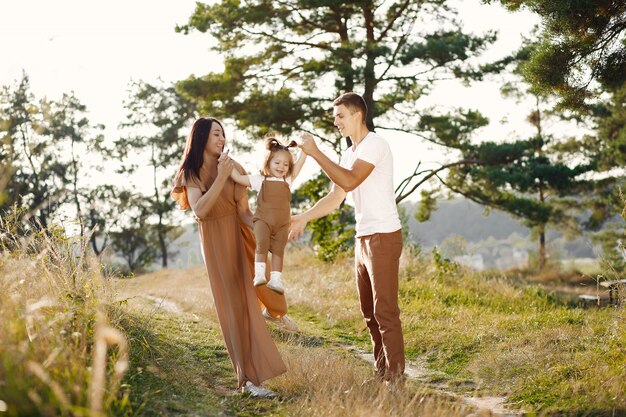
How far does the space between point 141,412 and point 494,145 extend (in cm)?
1636

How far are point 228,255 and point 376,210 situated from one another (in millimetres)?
1187

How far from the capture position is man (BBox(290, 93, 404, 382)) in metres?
4.65

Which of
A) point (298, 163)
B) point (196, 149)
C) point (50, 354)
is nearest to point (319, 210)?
point (298, 163)

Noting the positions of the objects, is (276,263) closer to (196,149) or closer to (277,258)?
(277,258)

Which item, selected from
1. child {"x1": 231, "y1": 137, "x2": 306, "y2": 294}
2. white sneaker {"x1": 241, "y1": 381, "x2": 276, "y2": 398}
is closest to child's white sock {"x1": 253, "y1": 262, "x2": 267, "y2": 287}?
child {"x1": 231, "y1": 137, "x2": 306, "y2": 294}

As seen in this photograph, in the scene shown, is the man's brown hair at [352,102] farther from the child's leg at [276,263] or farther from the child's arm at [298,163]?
the child's leg at [276,263]

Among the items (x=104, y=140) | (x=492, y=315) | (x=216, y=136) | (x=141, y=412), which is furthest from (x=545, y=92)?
(x=104, y=140)

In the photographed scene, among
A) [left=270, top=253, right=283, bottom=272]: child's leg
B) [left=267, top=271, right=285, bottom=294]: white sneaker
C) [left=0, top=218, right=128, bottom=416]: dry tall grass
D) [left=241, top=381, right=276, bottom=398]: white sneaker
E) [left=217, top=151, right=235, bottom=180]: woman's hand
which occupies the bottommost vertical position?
[left=241, top=381, right=276, bottom=398]: white sneaker

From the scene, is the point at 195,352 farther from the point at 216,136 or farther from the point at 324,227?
the point at 324,227

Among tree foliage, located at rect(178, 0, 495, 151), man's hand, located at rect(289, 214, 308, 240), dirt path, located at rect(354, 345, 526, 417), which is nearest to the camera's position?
dirt path, located at rect(354, 345, 526, 417)

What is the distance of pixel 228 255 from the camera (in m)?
4.98

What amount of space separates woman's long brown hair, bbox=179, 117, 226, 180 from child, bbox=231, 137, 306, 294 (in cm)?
43

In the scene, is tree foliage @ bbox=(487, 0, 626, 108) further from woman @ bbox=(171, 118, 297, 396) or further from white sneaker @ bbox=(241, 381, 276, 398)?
white sneaker @ bbox=(241, 381, 276, 398)

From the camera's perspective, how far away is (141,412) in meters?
3.94
